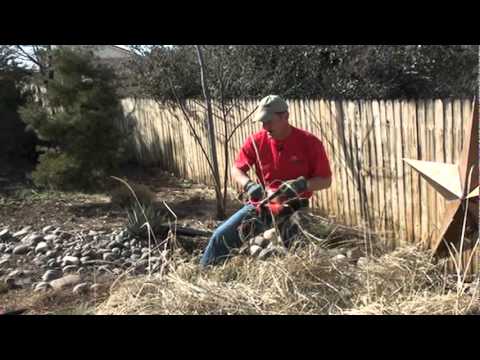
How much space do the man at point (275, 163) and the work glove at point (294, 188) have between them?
0.07 metres

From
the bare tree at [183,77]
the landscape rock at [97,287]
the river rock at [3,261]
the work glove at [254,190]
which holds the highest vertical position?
the bare tree at [183,77]

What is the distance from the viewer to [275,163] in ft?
12.9

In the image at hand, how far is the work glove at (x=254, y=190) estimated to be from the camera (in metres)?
3.61

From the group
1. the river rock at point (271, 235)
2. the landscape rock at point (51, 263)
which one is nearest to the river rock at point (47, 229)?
the landscape rock at point (51, 263)

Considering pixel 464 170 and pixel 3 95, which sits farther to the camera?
pixel 3 95

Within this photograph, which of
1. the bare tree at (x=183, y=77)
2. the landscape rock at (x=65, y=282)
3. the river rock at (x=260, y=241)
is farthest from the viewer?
the bare tree at (x=183, y=77)

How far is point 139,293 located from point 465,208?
2.22 metres

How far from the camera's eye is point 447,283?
2.55 meters

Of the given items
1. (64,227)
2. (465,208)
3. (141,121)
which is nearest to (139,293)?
(465,208)

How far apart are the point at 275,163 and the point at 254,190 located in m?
0.42

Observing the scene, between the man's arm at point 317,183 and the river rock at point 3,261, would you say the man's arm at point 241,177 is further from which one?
the river rock at point 3,261

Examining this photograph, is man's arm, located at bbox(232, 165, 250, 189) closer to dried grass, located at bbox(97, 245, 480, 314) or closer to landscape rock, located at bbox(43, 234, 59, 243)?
dried grass, located at bbox(97, 245, 480, 314)

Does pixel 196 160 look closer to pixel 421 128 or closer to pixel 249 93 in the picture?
pixel 249 93

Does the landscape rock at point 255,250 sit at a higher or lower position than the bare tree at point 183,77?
lower
